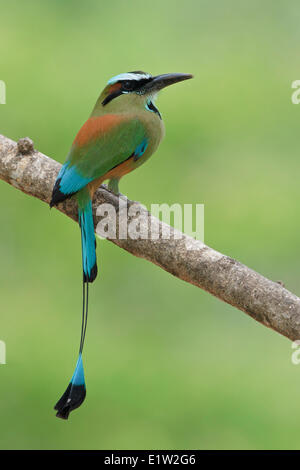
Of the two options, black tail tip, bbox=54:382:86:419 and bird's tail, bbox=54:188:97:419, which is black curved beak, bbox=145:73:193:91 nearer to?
bird's tail, bbox=54:188:97:419

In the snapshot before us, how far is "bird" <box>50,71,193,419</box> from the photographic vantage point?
7.33 feet

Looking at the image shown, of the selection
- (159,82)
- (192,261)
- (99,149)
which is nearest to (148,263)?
(159,82)

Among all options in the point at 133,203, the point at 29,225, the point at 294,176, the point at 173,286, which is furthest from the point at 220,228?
the point at 133,203

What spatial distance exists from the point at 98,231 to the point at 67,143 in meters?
2.31

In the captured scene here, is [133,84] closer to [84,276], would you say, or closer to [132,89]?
[132,89]

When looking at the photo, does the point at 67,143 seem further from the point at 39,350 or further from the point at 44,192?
the point at 44,192

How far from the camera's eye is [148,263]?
4453mm

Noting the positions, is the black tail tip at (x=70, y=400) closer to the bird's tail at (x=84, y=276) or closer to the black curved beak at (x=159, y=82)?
the bird's tail at (x=84, y=276)

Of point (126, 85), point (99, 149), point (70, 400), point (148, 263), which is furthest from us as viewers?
point (148, 263)

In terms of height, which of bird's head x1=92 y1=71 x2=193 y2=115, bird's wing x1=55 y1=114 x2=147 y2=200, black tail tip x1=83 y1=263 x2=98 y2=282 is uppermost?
bird's head x1=92 y1=71 x2=193 y2=115

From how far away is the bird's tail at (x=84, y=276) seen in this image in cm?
207

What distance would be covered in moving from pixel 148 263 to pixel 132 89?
2058 mm

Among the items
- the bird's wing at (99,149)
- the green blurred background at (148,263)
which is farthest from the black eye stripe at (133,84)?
the green blurred background at (148,263)

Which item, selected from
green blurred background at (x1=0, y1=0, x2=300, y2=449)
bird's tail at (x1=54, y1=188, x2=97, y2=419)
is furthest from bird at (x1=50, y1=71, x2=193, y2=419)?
green blurred background at (x1=0, y1=0, x2=300, y2=449)
